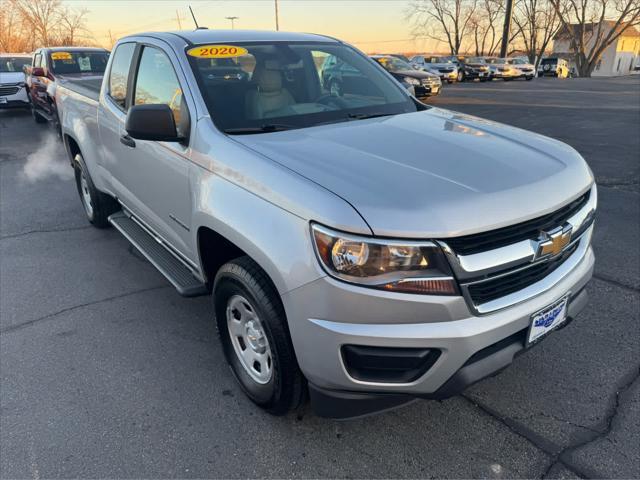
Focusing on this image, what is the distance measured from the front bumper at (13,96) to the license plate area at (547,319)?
53.2 ft

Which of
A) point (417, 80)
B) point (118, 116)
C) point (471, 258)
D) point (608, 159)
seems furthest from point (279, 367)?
point (417, 80)

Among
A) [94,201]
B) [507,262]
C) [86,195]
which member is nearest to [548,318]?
[507,262]

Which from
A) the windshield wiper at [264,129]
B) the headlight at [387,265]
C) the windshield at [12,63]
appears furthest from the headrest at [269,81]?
the windshield at [12,63]

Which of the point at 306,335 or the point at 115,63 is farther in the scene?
the point at 115,63

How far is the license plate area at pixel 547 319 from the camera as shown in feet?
6.89

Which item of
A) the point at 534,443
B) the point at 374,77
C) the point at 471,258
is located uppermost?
the point at 374,77

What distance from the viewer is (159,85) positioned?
326 centimetres

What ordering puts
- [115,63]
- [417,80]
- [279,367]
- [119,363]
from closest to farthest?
[279,367], [119,363], [115,63], [417,80]

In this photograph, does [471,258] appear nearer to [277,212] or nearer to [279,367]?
[277,212]

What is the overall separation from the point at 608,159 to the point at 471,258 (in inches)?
277

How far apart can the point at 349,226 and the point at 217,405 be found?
1.44 meters

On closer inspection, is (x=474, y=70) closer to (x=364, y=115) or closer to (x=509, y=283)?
(x=364, y=115)

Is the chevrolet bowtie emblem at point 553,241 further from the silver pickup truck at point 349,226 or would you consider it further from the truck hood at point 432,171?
Result: the truck hood at point 432,171

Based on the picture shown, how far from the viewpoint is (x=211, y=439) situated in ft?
8.02
